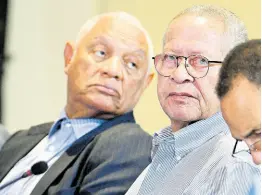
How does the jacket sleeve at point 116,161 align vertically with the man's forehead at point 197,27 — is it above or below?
below

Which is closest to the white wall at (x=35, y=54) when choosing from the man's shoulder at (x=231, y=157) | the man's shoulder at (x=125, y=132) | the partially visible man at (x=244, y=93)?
the man's shoulder at (x=125, y=132)

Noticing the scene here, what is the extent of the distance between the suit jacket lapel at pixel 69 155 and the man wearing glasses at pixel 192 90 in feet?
1.06

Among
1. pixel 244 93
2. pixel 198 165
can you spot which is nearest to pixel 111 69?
pixel 198 165

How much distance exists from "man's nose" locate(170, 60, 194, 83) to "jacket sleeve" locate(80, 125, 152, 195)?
33cm

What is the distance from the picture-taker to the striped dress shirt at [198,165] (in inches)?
42.9

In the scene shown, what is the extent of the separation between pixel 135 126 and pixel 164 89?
37cm

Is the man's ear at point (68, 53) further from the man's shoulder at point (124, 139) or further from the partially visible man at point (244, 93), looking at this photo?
the partially visible man at point (244, 93)

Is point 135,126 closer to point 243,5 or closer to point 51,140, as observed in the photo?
point 51,140

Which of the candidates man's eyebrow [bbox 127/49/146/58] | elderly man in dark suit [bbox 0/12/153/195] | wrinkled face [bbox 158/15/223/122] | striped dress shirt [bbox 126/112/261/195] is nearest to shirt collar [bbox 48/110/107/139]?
elderly man in dark suit [bbox 0/12/153/195]

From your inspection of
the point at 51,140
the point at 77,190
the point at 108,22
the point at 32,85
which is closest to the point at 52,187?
the point at 77,190

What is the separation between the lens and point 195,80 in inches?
52.4

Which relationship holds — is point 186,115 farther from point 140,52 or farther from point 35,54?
point 35,54

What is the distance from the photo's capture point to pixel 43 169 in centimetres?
170

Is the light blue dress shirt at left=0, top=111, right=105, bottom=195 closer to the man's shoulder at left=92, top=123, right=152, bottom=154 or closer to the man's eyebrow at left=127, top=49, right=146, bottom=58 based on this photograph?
the man's shoulder at left=92, top=123, right=152, bottom=154
